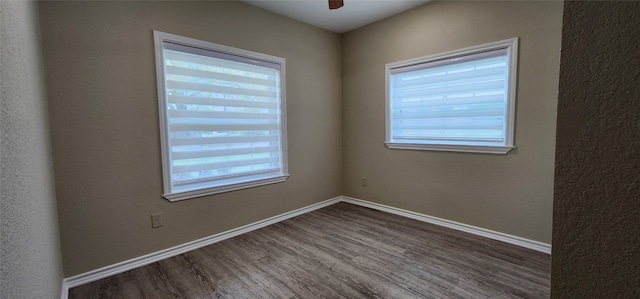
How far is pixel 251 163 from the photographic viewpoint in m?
2.99

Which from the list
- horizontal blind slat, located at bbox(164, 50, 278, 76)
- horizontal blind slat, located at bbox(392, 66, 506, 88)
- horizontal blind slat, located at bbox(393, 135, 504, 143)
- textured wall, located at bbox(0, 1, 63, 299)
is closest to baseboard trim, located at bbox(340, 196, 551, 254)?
horizontal blind slat, located at bbox(393, 135, 504, 143)

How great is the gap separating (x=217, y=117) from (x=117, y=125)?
0.81 m

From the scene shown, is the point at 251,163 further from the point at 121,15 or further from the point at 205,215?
the point at 121,15

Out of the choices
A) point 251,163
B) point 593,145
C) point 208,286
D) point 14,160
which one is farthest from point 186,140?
point 593,145

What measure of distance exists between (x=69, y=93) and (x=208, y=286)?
167 cm

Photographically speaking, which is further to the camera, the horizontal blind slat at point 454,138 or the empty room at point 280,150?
the horizontal blind slat at point 454,138

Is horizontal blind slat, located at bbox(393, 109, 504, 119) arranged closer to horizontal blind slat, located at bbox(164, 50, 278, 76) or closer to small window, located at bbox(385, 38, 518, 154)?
small window, located at bbox(385, 38, 518, 154)

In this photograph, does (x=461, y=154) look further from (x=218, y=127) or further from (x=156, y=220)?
(x=156, y=220)

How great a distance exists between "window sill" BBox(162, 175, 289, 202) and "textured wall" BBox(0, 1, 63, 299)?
873 mm

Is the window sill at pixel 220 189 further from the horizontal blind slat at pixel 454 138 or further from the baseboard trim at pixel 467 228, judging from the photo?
the horizontal blind slat at pixel 454 138

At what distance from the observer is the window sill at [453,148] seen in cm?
257

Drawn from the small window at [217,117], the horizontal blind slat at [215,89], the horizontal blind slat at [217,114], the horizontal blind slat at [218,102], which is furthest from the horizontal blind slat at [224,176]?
the horizontal blind slat at [215,89]

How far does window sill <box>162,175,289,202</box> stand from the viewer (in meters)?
2.42

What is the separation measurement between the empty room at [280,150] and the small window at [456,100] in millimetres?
17
